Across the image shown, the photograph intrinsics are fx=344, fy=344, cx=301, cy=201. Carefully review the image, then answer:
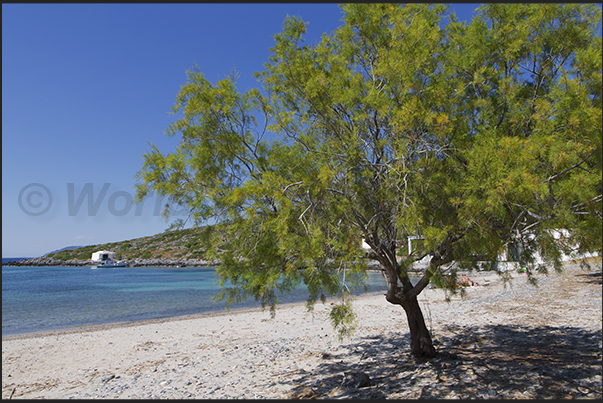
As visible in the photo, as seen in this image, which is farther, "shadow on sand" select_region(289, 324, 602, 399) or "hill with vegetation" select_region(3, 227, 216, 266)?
"hill with vegetation" select_region(3, 227, 216, 266)

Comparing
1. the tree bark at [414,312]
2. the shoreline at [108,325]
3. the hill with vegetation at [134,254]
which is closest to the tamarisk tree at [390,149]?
the tree bark at [414,312]

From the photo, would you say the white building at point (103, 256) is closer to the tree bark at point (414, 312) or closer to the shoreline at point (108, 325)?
the shoreline at point (108, 325)

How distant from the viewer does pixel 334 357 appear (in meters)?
7.75

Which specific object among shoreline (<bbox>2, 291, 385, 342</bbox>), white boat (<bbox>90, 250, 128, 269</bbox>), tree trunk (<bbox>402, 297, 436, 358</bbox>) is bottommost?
shoreline (<bbox>2, 291, 385, 342</bbox>)

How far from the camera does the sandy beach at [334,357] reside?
5.14m

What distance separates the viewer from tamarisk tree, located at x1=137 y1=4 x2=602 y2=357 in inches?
165

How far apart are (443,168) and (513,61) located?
1.97 meters

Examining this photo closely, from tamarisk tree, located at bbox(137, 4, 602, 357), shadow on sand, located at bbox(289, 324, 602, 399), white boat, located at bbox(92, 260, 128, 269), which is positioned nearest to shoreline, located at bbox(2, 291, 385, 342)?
shadow on sand, located at bbox(289, 324, 602, 399)

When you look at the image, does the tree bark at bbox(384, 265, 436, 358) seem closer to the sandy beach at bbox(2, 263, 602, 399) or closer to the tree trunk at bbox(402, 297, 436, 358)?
the tree trunk at bbox(402, 297, 436, 358)

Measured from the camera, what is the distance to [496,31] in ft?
17.2

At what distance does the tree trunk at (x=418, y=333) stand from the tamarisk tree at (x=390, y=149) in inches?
52.2

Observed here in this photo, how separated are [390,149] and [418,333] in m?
3.79

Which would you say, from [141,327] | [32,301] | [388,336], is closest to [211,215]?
[388,336]

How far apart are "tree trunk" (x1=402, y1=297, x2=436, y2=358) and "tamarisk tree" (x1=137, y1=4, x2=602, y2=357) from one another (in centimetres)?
132
